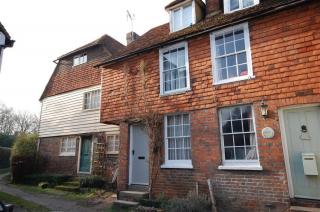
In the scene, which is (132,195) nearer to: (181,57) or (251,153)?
(251,153)

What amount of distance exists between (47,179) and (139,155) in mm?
7741

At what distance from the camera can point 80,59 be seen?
59.0 ft

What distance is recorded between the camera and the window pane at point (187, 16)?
35.5 feet

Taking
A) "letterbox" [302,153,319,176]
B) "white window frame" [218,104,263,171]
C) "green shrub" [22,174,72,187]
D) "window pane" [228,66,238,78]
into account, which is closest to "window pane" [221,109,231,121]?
"white window frame" [218,104,263,171]

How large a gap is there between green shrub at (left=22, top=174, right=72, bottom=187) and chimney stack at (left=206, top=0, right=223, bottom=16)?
480 inches

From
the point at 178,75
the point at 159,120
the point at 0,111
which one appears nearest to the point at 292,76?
the point at 178,75

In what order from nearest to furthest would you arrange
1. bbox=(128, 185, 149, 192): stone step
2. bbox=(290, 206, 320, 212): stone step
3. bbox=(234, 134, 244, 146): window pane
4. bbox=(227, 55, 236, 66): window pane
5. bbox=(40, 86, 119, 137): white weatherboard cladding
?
1. bbox=(290, 206, 320, 212): stone step
2. bbox=(234, 134, 244, 146): window pane
3. bbox=(227, 55, 236, 66): window pane
4. bbox=(128, 185, 149, 192): stone step
5. bbox=(40, 86, 119, 137): white weatherboard cladding

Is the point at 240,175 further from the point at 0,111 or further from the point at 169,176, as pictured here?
the point at 0,111

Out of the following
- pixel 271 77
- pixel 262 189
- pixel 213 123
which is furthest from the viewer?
pixel 213 123

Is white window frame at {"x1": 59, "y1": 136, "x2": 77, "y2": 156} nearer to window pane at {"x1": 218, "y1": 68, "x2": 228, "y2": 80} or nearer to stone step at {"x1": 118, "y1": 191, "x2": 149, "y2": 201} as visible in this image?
stone step at {"x1": 118, "y1": 191, "x2": 149, "y2": 201}

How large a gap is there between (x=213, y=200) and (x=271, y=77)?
429 centimetres

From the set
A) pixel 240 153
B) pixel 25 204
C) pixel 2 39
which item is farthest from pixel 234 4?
pixel 25 204

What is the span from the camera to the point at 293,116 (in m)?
7.31

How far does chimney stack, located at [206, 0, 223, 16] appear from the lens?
1070 cm
